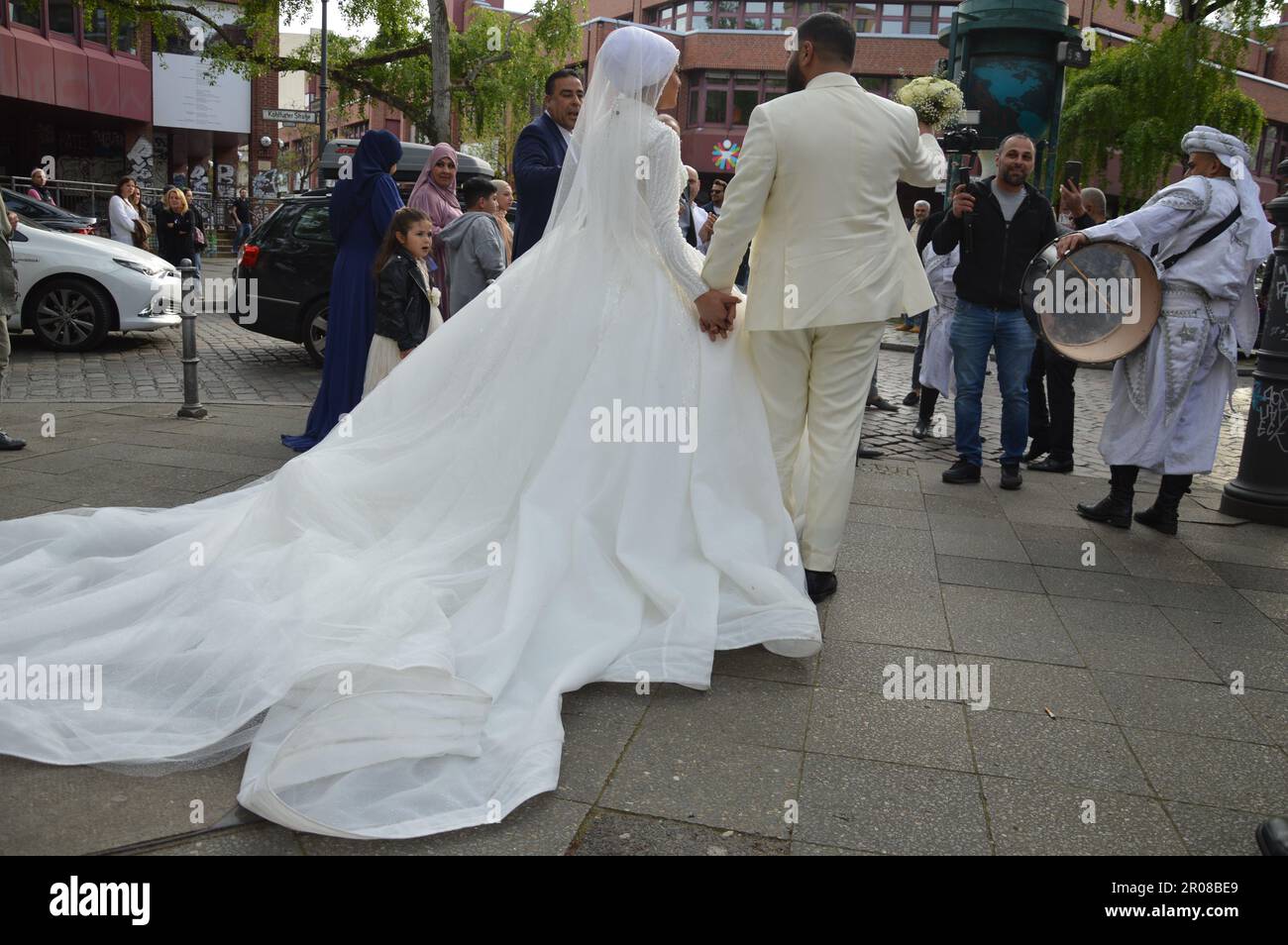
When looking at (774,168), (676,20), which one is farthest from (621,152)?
(676,20)

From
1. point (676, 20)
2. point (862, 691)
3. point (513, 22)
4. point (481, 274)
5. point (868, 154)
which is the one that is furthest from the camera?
point (676, 20)

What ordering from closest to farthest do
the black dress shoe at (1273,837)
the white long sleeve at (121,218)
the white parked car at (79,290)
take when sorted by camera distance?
1. the black dress shoe at (1273,837)
2. the white parked car at (79,290)
3. the white long sleeve at (121,218)

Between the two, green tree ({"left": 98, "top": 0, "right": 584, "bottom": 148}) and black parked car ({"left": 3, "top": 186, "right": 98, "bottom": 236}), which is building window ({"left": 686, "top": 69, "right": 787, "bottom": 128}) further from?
black parked car ({"left": 3, "top": 186, "right": 98, "bottom": 236})

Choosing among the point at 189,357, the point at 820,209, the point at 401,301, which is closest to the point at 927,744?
the point at 820,209

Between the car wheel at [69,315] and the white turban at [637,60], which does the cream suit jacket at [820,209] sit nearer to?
the white turban at [637,60]

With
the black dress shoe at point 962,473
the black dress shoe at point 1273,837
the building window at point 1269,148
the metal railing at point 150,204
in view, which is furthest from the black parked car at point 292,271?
the building window at point 1269,148

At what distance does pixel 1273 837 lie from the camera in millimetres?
2650

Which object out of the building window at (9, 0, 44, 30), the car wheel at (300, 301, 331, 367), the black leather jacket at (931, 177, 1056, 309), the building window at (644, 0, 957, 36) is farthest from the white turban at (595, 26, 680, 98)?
the building window at (644, 0, 957, 36)

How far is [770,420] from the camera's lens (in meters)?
4.52

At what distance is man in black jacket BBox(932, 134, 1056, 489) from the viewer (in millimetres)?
6961

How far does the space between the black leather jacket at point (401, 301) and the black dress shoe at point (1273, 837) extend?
208 inches

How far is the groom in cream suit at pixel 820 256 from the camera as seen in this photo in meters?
4.29

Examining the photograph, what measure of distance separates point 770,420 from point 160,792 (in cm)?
266
